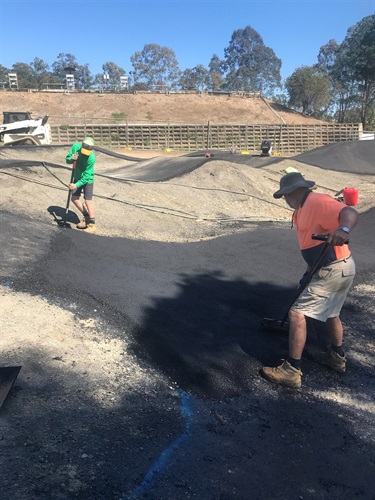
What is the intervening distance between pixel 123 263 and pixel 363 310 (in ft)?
10.7

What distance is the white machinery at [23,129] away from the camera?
21.1 metres

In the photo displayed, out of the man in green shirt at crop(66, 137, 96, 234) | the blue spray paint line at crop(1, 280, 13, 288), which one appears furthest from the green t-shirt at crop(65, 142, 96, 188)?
the blue spray paint line at crop(1, 280, 13, 288)

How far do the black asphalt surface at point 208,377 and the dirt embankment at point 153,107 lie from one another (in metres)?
42.4

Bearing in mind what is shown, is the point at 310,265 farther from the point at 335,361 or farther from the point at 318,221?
the point at 335,361

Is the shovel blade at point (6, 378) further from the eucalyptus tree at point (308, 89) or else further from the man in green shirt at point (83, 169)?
the eucalyptus tree at point (308, 89)

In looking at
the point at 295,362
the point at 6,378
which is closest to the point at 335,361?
the point at 295,362

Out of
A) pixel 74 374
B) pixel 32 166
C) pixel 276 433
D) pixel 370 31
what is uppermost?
pixel 370 31

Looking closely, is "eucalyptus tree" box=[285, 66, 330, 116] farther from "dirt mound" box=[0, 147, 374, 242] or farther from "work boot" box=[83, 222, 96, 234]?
"work boot" box=[83, 222, 96, 234]

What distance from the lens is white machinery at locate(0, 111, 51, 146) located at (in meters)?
21.1

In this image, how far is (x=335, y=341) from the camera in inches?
143

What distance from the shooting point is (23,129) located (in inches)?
875

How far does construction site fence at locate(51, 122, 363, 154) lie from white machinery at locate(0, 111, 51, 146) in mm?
5382

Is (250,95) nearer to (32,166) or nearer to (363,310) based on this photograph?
(32,166)

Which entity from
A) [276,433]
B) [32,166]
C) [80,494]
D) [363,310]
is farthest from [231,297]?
[32,166]
